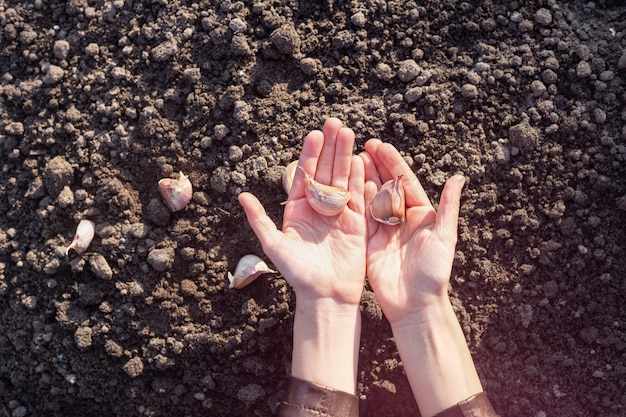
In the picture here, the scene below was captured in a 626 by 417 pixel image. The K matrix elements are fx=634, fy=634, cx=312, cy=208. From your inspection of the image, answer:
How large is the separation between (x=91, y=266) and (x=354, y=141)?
0.92m

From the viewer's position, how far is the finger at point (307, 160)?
1833 mm

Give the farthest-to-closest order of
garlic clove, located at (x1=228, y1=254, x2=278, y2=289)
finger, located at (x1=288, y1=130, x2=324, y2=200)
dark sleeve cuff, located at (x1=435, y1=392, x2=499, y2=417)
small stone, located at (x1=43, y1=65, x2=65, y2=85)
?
small stone, located at (x1=43, y1=65, x2=65, y2=85) < garlic clove, located at (x1=228, y1=254, x2=278, y2=289) < finger, located at (x1=288, y1=130, x2=324, y2=200) < dark sleeve cuff, located at (x1=435, y1=392, x2=499, y2=417)

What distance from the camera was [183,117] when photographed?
2035 millimetres

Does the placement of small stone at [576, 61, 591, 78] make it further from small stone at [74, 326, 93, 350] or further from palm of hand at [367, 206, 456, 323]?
small stone at [74, 326, 93, 350]

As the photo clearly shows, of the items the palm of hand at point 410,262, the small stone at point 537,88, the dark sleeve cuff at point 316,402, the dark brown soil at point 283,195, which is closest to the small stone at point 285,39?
the dark brown soil at point 283,195

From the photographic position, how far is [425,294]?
178 centimetres

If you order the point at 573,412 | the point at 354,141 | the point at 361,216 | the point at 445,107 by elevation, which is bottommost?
the point at 573,412

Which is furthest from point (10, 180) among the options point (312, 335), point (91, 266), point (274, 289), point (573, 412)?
point (573, 412)

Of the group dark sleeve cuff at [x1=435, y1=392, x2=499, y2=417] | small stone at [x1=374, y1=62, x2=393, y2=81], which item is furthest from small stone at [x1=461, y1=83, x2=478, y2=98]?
dark sleeve cuff at [x1=435, y1=392, x2=499, y2=417]

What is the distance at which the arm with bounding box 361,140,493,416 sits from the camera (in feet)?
5.78

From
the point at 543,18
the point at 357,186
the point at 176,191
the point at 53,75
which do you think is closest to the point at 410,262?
the point at 357,186

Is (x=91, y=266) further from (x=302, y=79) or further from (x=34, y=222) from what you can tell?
(x=302, y=79)

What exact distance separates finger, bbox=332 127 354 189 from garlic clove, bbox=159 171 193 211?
47 cm

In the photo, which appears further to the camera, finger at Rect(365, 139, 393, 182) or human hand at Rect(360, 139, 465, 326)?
finger at Rect(365, 139, 393, 182)
